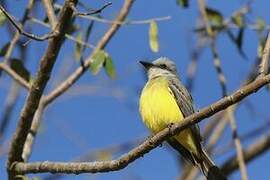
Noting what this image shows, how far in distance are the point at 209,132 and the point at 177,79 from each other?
1.21 metres

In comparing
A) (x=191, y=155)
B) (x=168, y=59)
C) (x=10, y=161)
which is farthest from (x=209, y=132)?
(x=10, y=161)

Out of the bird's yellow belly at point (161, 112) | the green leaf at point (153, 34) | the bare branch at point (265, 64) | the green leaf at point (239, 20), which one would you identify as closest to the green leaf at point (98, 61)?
the green leaf at point (153, 34)

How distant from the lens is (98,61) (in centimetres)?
426

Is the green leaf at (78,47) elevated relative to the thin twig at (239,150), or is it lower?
elevated

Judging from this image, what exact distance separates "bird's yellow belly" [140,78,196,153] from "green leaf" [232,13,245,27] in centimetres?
100

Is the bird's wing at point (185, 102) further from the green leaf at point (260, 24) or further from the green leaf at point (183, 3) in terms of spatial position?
the green leaf at point (260, 24)

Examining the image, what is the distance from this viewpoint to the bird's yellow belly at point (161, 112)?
4359 millimetres

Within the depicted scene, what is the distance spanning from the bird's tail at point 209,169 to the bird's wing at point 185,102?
0.10 meters

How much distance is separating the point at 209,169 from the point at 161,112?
1.52 ft

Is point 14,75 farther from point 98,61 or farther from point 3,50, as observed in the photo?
point 98,61

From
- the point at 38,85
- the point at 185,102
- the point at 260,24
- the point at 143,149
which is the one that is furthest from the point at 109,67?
the point at 260,24

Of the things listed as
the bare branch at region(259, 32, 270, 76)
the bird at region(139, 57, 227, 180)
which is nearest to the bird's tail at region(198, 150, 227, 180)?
the bird at region(139, 57, 227, 180)

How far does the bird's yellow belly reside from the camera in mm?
4359

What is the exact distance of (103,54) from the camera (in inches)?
169
